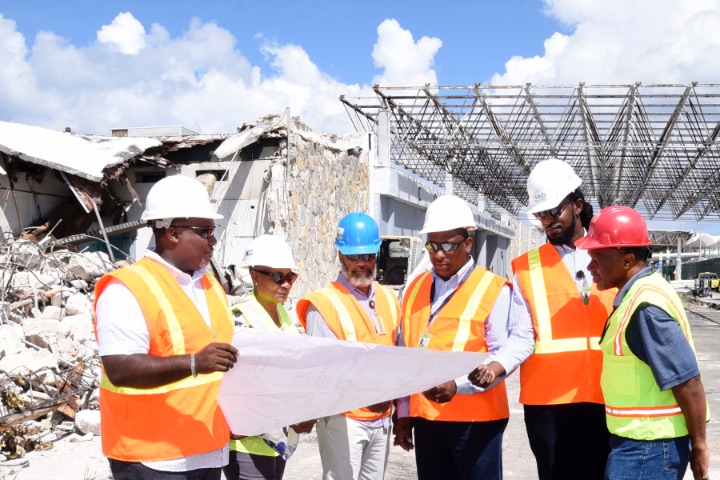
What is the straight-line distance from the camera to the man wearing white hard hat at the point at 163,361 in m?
2.30

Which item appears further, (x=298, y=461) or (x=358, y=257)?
(x=298, y=461)

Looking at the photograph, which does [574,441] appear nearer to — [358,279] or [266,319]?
[358,279]

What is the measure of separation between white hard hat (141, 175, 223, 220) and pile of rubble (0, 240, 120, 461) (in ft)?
13.0

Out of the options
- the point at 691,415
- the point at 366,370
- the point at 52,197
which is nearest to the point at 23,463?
the point at 366,370

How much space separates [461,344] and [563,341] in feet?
1.56

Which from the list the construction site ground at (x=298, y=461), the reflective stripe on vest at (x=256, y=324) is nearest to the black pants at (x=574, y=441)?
the reflective stripe on vest at (x=256, y=324)

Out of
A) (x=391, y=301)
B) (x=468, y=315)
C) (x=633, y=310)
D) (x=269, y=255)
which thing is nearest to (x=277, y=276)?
(x=269, y=255)

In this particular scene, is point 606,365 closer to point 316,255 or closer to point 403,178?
point 316,255

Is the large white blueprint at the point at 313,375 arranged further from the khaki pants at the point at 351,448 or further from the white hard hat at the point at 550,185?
the white hard hat at the point at 550,185

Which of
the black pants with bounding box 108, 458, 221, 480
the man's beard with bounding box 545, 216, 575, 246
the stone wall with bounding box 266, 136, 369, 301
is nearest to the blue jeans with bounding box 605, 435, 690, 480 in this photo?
the man's beard with bounding box 545, 216, 575, 246

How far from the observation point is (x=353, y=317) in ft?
11.3

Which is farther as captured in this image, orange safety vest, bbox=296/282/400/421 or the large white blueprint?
orange safety vest, bbox=296/282/400/421

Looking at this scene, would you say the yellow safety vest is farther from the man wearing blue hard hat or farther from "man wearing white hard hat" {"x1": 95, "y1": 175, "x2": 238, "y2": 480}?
"man wearing white hard hat" {"x1": 95, "y1": 175, "x2": 238, "y2": 480}

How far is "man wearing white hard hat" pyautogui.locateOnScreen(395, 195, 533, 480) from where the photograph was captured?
315 cm
